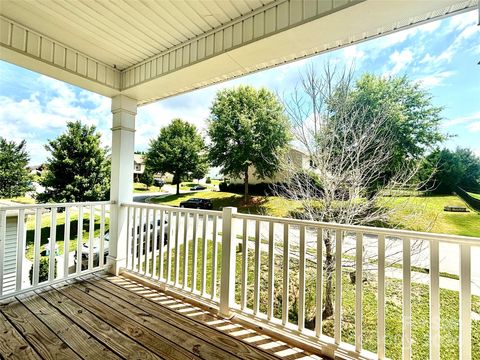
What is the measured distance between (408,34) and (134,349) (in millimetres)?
5917

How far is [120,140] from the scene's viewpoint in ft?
9.80

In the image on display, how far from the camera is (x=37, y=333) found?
1698mm

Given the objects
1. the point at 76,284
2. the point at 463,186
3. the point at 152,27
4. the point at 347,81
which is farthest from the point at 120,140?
the point at 463,186

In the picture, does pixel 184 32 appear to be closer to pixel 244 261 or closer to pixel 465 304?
pixel 244 261

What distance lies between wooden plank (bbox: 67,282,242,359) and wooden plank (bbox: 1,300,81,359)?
40 centimetres

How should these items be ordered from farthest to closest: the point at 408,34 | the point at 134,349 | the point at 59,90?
the point at 59,90 → the point at 408,34 → the point at 134,349

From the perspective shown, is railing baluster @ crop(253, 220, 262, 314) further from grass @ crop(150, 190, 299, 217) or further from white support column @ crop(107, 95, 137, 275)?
grass @ crop(150, 190, 299, 217)

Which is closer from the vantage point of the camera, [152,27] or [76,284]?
[152,27]

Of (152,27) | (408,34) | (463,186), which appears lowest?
(463,186)

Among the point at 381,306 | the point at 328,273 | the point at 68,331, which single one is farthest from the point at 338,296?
the point at 328,273

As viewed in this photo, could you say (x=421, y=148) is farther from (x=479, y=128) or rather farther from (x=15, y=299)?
(x=15, y=299)

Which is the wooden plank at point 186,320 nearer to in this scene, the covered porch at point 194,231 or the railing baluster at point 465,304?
the covered porch at point 194,231

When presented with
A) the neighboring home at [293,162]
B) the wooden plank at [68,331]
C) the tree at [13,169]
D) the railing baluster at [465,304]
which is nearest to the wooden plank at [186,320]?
the wooden plank at [68,331]

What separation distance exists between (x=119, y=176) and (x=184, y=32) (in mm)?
1900
